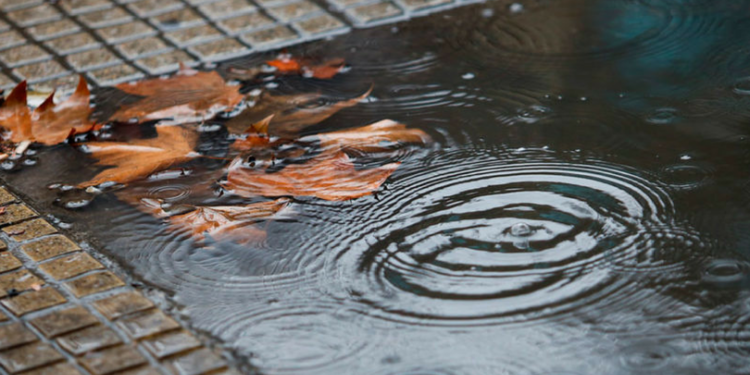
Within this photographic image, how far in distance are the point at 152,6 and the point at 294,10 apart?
670 millimetres

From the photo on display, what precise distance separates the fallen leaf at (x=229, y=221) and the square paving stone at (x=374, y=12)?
59.2 inches

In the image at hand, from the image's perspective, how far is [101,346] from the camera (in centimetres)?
187

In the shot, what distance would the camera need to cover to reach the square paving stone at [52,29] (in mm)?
3691

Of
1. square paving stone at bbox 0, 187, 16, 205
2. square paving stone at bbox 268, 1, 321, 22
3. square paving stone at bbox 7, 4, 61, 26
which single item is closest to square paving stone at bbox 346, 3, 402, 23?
square paving stone at bbox 268, 1, 321, 22

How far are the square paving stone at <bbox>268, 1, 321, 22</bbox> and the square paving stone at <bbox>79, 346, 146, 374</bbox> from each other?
2191mm

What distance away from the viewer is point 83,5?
3957 millimetres

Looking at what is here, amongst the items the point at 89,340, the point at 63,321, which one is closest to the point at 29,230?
the point at 63,321

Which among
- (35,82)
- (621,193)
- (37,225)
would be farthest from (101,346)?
(35,82)

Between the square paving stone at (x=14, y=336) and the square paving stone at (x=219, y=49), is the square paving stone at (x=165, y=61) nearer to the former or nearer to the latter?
the square paving stone at (x=219, y=49)

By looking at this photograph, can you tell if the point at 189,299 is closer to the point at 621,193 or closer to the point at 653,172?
the point at 621,193

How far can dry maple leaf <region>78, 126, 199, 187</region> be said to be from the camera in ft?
8.66

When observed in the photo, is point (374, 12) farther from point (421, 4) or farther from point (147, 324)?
point (147, 324)

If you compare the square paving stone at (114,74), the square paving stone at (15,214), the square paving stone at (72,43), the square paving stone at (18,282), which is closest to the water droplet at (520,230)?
the square paving stone at (18,282)

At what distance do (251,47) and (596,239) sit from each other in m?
1.87
